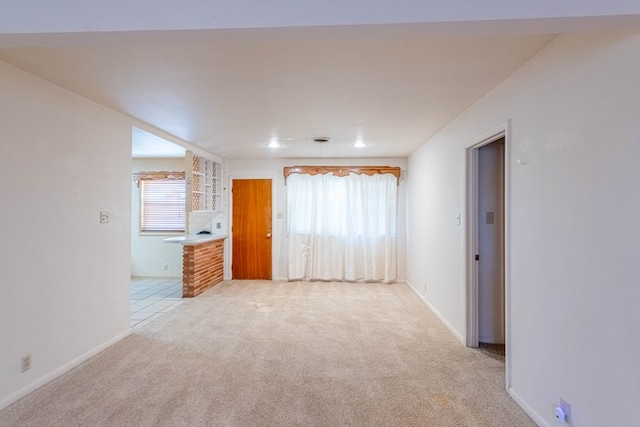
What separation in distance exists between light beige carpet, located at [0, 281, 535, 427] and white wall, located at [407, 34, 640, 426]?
0.60 meters

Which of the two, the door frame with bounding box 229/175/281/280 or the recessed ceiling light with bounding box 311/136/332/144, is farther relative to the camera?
the door frame with bounding box 229/175/281/280

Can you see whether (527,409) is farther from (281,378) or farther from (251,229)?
(251,229)

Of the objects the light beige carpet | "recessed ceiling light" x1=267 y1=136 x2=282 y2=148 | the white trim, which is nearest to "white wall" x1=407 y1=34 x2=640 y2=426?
the white trim

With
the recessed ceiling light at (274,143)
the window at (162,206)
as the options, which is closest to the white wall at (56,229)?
the recessed ceiling light at (274,143)

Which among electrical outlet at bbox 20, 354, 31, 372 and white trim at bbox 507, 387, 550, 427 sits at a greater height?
electrical outlet at bbox 20, 354, 31, 372

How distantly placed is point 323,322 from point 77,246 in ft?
8.63

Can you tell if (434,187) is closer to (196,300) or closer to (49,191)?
(196,300)

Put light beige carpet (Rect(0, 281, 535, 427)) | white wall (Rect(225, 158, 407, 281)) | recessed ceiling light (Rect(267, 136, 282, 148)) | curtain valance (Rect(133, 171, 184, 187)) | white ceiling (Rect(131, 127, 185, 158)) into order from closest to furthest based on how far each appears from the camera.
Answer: light beige carpet (Rect(0, 281, 535, 427)) < white ceiling (Rect(131, 127, 185, 158)) < recessed ceiling light (Rect(267, 136, 282, 148)) < white wall (Rect(225, 158, 407, 281)) < curtain valance (Rect(133, 171, 184, 187))

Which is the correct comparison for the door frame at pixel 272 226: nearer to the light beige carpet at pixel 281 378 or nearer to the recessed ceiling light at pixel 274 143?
the recessed ceiling light at pixel 274 143

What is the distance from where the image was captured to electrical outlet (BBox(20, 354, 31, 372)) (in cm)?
245

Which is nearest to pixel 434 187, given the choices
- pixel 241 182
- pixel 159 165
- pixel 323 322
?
pixel 323 322

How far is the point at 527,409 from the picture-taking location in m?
2.25

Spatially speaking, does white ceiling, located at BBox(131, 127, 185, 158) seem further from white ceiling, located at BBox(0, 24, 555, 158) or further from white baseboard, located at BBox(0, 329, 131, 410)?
white baseboard, located at BBox(0, 329, 131, 410)

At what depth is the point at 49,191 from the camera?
2688 mm
